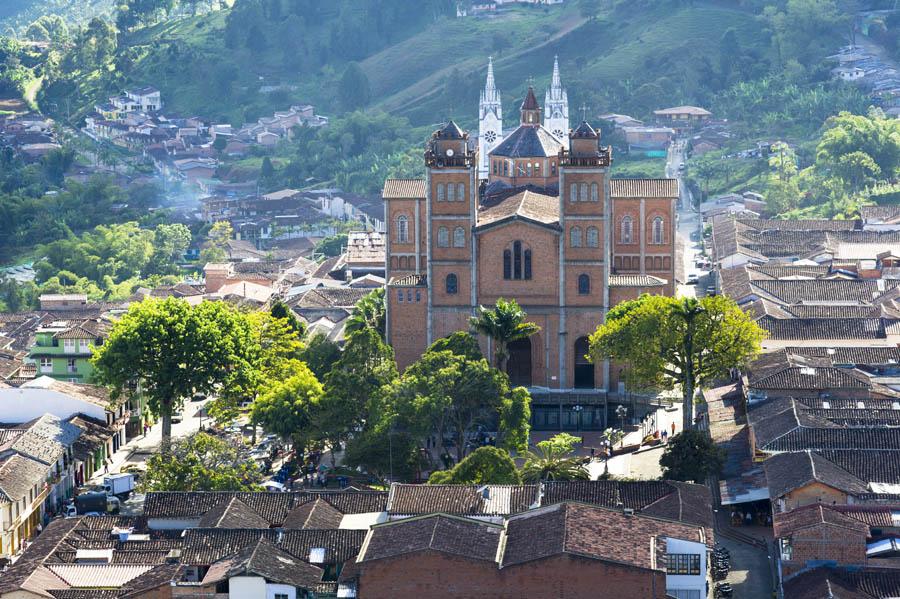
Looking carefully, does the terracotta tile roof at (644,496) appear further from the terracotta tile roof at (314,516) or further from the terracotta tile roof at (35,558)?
the terracotta tile roof at (35,558)

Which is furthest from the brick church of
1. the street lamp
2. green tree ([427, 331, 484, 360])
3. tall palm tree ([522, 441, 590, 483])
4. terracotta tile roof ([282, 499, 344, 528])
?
terracotta tile roof ([282, 499, 344, 528])

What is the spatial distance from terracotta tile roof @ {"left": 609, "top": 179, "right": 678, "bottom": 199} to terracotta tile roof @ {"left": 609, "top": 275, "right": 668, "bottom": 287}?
7332mm

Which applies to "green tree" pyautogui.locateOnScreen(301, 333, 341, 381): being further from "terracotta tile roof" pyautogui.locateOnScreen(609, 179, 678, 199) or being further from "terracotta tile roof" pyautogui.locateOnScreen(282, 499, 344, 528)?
"terracotta tile roof" pyautogui.locateOnScreen(282, 499, 344, 528)

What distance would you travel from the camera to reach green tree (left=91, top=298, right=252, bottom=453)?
84.8 m

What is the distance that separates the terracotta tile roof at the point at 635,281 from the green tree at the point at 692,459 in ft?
64.1

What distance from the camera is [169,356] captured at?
279 ft

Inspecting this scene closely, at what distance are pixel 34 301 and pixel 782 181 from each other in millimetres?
62899

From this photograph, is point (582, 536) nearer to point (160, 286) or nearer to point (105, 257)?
point (160, 286)

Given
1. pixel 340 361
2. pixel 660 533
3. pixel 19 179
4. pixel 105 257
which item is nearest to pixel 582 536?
pixel 660 533

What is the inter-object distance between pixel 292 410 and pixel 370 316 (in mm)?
18213

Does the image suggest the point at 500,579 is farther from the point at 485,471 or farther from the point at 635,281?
the point at 635,281

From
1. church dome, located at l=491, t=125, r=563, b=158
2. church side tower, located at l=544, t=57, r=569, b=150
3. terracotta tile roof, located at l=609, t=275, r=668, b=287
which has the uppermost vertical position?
church side tower, located at l=544, t=57, r=569, b=150

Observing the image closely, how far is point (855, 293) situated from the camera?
107375 mm

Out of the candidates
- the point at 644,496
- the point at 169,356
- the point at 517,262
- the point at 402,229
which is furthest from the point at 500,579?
the point at 402,229
